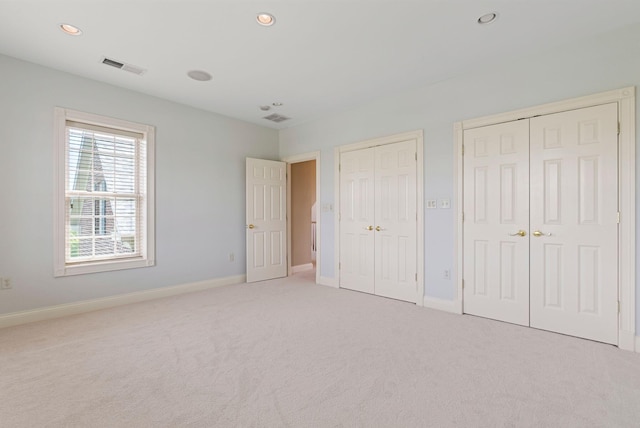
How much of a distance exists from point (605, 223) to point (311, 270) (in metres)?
4.62

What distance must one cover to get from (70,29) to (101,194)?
182 cm

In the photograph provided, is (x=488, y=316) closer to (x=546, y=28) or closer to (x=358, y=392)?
(x=358, y=392)

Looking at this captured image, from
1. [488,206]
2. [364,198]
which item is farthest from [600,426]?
[364,198]

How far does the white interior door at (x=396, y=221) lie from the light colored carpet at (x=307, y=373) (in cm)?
72

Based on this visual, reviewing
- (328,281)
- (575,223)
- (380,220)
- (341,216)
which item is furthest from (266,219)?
(575,223)

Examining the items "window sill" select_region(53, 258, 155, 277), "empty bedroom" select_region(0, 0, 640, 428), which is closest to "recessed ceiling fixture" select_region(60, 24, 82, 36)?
"empty bedroom" select_region(0, 0, 640, 428)

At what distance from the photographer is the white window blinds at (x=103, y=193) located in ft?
11.8

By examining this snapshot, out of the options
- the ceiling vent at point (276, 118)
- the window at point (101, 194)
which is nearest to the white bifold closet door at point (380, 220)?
the ceiling vent at point (276, 118)

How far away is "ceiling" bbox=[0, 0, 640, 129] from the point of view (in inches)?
93.6

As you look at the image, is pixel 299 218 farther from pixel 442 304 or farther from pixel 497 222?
pixel 497 222

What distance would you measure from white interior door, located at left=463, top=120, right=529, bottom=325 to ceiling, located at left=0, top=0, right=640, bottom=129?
85 centimetres

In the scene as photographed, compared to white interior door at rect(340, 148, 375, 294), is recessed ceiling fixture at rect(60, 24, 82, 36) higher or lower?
higher

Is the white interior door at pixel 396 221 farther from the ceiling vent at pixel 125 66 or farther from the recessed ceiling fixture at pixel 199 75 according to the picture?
the ceiling vent at pixel 125 66

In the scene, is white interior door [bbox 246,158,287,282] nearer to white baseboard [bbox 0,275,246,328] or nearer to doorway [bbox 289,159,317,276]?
doorway [bbox 289,159,317,276]
